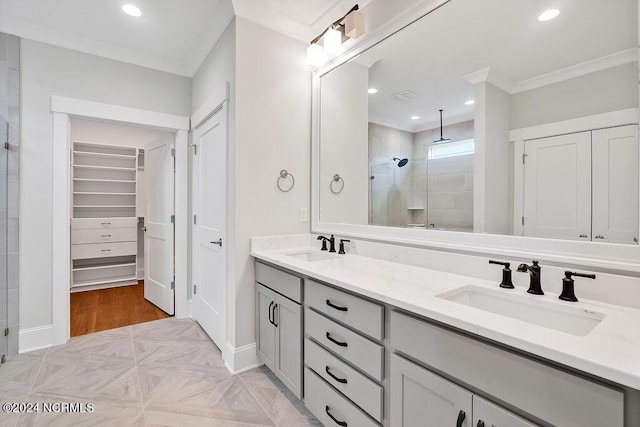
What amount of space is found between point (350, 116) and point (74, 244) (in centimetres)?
427

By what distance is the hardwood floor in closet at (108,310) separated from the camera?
9.81 ft

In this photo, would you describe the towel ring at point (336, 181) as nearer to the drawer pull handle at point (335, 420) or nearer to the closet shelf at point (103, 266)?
the drawer pull handle at point (335, 420)

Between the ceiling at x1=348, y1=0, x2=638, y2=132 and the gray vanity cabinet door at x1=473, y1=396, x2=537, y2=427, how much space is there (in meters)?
1.28

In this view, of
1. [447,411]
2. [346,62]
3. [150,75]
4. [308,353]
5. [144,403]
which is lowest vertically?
[144,403]

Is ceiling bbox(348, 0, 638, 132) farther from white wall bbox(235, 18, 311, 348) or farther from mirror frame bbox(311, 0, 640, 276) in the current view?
white wall bbox(235, 18, 311, 348)

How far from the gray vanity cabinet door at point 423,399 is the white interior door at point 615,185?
0.83m

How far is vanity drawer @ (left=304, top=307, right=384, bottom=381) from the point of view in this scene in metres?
1.22

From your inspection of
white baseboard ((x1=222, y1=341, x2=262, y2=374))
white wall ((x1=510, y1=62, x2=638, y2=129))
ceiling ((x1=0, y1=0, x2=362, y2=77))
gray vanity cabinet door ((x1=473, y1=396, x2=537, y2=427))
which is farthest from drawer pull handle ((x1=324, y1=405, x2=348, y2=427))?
ceiling ((x1=0, y1=0, x2=362, y2=77))

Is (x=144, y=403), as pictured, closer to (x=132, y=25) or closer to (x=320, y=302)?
(x=320, y=302)

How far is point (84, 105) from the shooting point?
8.59ft

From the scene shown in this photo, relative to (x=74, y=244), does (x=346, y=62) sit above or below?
above

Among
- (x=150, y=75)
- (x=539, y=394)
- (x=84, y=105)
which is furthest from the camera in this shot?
(x=150, y=75)

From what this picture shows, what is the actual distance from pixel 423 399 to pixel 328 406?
2.06 feet

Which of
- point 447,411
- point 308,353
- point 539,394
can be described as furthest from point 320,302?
point 539,394
